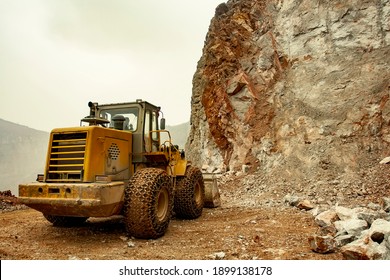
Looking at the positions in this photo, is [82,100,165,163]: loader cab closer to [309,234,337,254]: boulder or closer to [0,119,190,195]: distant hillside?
[309,234,337,254]: boulder

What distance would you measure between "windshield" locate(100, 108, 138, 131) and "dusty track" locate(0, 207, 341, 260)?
2293 mm

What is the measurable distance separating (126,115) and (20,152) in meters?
99.7

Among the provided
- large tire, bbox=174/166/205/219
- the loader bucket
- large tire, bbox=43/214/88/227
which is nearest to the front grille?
large tire, bbox=43/214/88/227

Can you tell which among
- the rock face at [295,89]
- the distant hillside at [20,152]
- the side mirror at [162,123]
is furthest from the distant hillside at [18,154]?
the side mirror at [162,123]

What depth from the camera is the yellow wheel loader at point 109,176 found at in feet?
18.4

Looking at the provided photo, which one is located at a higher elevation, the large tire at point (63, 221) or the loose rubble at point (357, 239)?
the large tire at point (63, 221)

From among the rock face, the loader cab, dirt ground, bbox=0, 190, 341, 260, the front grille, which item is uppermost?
the rock face

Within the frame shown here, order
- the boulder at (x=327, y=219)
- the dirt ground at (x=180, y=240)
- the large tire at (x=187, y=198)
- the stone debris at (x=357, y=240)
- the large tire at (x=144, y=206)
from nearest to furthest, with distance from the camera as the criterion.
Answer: the stone debris at (x=357, y=240), the dirt ground at (x=180, y=240), the large tire at (x=144, y=206), the boulder at (x=327, y=219), the large tire at (x=187, y=198)

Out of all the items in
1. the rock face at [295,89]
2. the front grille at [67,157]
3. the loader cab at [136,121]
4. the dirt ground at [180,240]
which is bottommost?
the dirt ground at [180,240]

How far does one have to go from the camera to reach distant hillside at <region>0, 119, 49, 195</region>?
87.6m

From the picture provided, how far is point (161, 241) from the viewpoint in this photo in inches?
240

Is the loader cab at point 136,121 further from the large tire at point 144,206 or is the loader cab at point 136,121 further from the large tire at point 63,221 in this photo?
the large tire at point 63,221

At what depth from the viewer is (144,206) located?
234 inches

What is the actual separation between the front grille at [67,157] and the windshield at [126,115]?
1.46m
